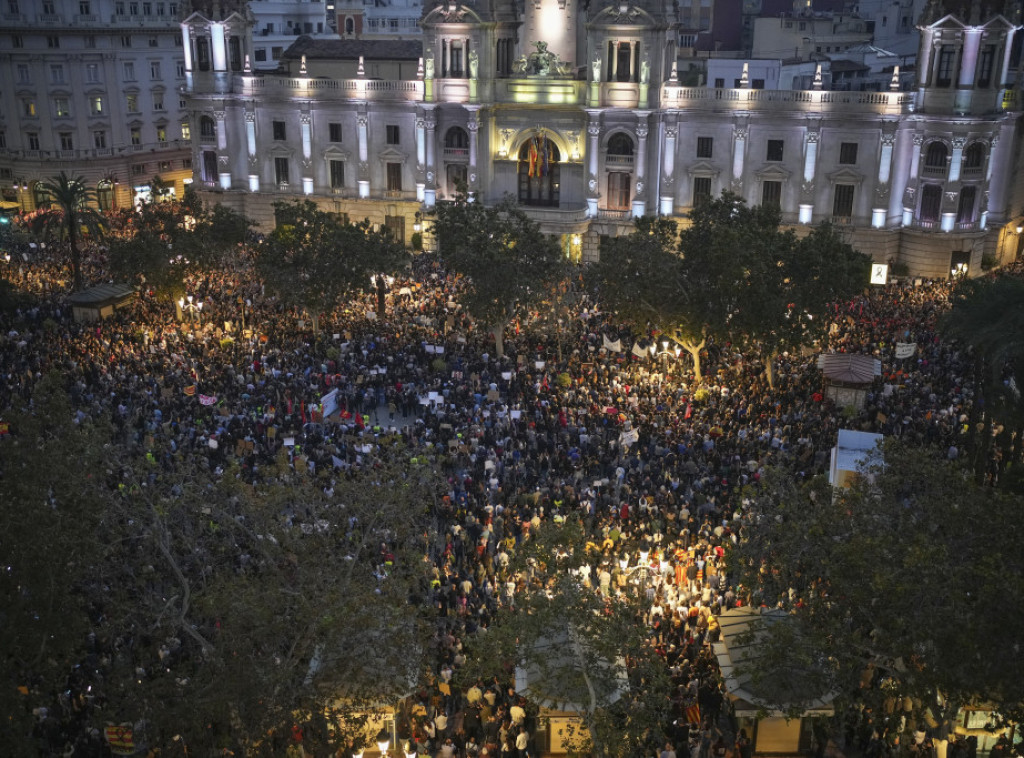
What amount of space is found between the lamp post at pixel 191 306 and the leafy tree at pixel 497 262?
12068mm

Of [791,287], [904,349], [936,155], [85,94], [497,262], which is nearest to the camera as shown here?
[904,349]

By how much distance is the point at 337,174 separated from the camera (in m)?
66.7

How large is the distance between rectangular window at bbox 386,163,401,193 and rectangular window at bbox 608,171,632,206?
13133mm

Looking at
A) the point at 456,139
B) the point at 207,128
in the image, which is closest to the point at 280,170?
the point at 207,128

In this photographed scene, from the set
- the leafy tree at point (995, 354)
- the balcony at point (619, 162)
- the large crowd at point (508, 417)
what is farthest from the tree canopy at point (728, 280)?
the balcony at point (619, 162)

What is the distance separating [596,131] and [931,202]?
1819 cm

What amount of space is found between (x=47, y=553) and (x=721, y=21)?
79.9m

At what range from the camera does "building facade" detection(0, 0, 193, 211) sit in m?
73.5

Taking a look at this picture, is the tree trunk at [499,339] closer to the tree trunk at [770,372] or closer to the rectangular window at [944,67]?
the tree trunk at [770,372]

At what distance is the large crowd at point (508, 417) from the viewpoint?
82.9 feet

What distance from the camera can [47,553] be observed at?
68.9 feet

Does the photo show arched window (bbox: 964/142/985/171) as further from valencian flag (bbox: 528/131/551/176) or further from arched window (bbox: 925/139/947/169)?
valencian flag (bbox: 528/131/551/176)

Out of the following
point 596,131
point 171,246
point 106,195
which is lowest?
point 106,195

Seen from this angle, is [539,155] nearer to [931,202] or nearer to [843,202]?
[843,202]
